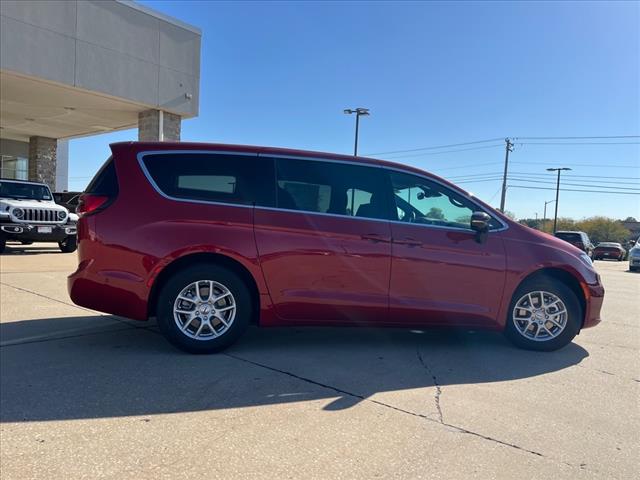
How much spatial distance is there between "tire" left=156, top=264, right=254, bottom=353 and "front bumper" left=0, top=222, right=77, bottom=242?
9851 mm

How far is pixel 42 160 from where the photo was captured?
2592cm

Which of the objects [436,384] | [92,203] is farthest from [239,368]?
[92,203]

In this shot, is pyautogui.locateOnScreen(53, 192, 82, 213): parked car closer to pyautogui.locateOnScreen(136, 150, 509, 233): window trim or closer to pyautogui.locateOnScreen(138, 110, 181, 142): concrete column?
pyautogui.locateOnScreen(138, 110, 181, 142): concrete column

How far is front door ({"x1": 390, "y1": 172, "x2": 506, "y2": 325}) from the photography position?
4.85 m

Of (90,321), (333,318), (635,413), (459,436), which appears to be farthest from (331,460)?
(90,321)

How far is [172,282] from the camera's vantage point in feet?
14.8

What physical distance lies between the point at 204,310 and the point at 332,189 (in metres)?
1.61

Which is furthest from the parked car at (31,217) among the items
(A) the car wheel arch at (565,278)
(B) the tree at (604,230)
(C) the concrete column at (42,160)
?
(B) the tree at (604,230)

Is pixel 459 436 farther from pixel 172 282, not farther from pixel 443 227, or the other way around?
pixel 172 282

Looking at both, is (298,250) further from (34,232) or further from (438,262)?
(34,232)

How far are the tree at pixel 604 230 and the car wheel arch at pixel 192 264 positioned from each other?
3240 inches

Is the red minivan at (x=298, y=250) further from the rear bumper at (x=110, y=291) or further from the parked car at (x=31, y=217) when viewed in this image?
the parked car at (x=31, y=217)

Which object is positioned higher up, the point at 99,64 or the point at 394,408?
the point at 99,64

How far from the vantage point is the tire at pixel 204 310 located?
4.52m
